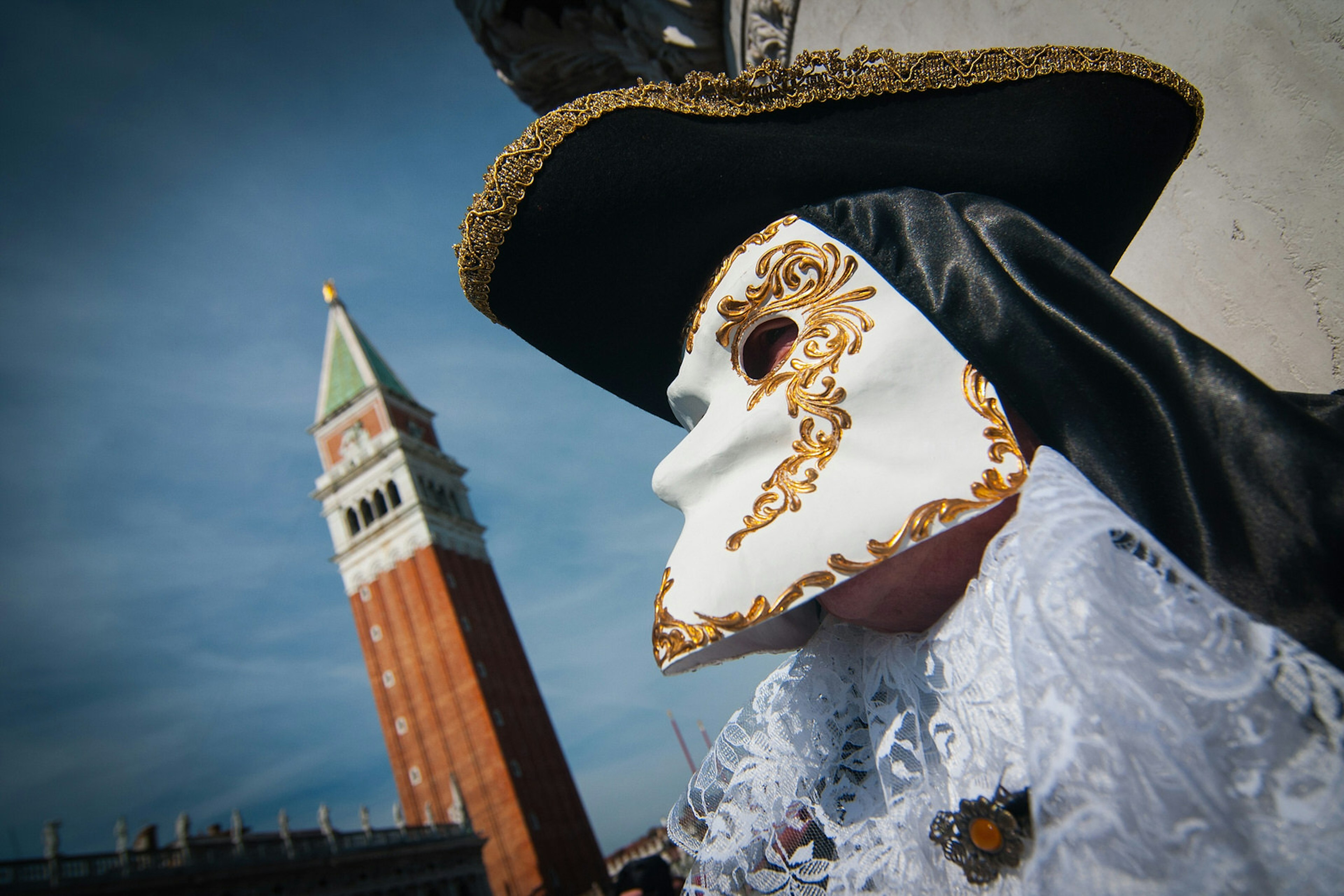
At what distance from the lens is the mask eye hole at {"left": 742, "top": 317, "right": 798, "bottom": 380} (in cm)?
108

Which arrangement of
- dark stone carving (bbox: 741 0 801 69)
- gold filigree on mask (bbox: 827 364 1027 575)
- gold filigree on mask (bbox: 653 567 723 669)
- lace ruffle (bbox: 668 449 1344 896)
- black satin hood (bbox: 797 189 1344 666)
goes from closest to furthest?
lace ruffle (bbox: 668 449 1344 896)
black satin hood (bbox: 797 189 1344 666)
gold filigree on mask (bbox: 827 364 1027 575)
gold filigree on mask (bbox: 653 567 723 669)
dark stone carving (bbox: 741 0 801 69)

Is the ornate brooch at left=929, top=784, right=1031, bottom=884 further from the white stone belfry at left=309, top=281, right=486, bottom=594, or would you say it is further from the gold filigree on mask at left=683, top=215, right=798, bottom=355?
the white stone belfry at left=309, top=281, right=486, bottom=594

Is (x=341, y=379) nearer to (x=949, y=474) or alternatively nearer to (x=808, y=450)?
(x=808, y=450)

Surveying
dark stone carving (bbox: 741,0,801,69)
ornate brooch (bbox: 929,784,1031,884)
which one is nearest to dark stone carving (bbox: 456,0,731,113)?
dark stone carving (bbox: 741,0,801,69)

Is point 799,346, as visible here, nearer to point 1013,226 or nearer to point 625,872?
point 1013,226

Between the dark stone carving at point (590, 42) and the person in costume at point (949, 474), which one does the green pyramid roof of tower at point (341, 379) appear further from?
the person in costume at point (949, 474)

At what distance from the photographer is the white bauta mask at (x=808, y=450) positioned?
0.81 m

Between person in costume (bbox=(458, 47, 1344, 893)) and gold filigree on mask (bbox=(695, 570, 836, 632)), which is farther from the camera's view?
gold filigree on mask (bbox=(695, 570, 836, 632))

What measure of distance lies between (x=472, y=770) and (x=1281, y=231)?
28473mm

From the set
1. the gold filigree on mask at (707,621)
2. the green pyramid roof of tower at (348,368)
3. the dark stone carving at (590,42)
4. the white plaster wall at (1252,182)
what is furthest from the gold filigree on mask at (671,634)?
the green pyramid roof of tower at (348,368)

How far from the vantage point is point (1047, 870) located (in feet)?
1.91

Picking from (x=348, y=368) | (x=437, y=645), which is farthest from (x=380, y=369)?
(x=437, y=645)

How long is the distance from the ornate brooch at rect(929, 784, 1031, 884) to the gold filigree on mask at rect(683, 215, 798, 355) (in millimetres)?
733

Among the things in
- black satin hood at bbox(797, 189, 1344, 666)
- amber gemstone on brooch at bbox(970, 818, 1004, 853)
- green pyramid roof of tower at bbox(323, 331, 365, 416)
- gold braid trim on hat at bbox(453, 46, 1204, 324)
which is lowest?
amber gemstone on brooch at bbox(970, 818, 1004, 853)
